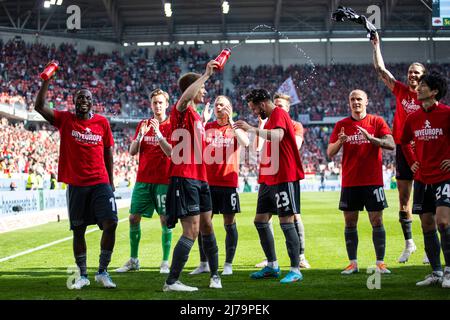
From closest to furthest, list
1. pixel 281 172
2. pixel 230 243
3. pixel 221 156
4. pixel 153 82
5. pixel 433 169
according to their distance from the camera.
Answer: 1. pixel 433 169
2. pixel 281 172
3. pixel 230 243
4. pixel 221 156
5. pixel 153 82

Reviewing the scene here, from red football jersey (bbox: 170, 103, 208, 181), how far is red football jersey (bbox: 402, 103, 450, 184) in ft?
8.18

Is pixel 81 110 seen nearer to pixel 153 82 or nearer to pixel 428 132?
pixel 428 132

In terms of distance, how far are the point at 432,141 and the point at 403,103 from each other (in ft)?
6.66

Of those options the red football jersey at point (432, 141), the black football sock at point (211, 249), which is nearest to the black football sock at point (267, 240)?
the black football sock at point (211, 249)

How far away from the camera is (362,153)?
357 inches

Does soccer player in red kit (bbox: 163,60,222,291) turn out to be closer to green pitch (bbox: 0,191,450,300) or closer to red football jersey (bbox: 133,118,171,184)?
green pitch (bbox: 0,191,450,300)

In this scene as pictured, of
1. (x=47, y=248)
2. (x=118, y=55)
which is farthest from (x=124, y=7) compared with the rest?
(x=47, y=248)

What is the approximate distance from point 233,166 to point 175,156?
7.57 feet

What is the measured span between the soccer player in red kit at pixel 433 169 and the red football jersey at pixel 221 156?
2703 mm

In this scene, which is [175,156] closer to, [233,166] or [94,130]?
[94,130]

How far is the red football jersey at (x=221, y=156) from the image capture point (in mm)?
9500

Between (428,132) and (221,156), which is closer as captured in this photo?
(428,132)

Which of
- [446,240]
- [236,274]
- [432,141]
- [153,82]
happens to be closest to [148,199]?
[236,274]

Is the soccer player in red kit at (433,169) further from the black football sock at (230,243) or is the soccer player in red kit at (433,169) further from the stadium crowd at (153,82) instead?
the stadium crowd at (153,82)
